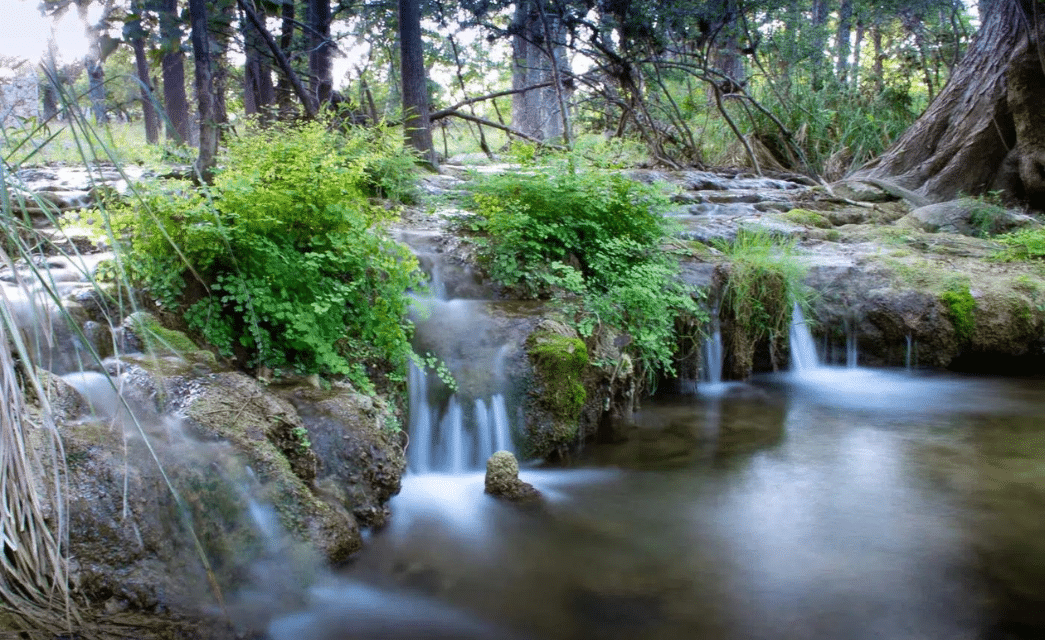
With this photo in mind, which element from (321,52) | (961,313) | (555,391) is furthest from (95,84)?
(321,52)

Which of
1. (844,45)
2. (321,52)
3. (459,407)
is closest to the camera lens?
(459,407)

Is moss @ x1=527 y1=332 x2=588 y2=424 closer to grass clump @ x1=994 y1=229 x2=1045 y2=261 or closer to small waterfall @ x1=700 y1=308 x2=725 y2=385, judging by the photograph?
small waterfall @ x1=700 y1=308 x2=725 y2=385

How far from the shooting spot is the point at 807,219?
393 inches

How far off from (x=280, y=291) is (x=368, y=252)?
2.06ft

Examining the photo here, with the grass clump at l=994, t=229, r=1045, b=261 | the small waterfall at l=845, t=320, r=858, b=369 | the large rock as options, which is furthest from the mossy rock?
the grass clump at l=994, t=229, r=1045, b=261

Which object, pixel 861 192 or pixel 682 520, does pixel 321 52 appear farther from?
pixel 682 520

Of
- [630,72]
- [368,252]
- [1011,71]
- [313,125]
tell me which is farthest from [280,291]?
[1011,71]

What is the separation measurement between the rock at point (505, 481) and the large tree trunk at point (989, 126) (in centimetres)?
943

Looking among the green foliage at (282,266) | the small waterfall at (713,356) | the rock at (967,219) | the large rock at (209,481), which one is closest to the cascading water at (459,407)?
the green foliage at (282,266)

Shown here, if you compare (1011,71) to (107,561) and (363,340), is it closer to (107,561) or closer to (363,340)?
(363,340)

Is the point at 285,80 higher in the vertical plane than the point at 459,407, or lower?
higher

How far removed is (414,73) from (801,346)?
635cm

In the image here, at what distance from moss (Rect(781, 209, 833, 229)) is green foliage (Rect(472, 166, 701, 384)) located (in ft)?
12.5

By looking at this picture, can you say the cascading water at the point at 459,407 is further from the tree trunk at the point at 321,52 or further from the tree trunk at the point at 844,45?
the tree trunk at the point at 844,45
